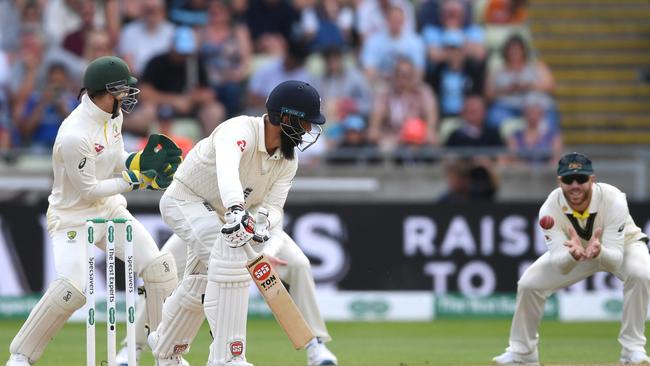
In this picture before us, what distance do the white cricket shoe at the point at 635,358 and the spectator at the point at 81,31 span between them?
23.8 ft

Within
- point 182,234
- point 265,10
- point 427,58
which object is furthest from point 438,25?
point 182,234

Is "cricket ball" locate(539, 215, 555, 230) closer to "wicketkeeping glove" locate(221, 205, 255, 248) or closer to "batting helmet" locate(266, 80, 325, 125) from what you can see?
"batting helmet" locate(266, 80, 325, 125)

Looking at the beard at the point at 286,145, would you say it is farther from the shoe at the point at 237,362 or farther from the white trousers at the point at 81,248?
the shoe at the point at 237,362

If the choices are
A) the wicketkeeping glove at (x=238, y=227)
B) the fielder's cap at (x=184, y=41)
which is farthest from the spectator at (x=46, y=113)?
the wicketkeeping glove at (x=238, y=227)

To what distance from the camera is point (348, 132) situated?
39.9 ft

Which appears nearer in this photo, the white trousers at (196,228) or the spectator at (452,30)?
the white trousers at (196,228)

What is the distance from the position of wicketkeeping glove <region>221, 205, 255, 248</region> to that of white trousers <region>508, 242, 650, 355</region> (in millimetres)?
2369

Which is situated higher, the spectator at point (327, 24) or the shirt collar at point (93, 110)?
the spectator at point (327, 24)

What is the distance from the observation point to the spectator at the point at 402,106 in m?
12.5

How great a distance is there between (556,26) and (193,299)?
9.22m

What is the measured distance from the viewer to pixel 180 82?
12633mm

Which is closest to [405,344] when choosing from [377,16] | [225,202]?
[225,202]

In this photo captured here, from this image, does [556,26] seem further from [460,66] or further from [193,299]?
[193,299]

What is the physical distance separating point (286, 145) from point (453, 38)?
7153mm
